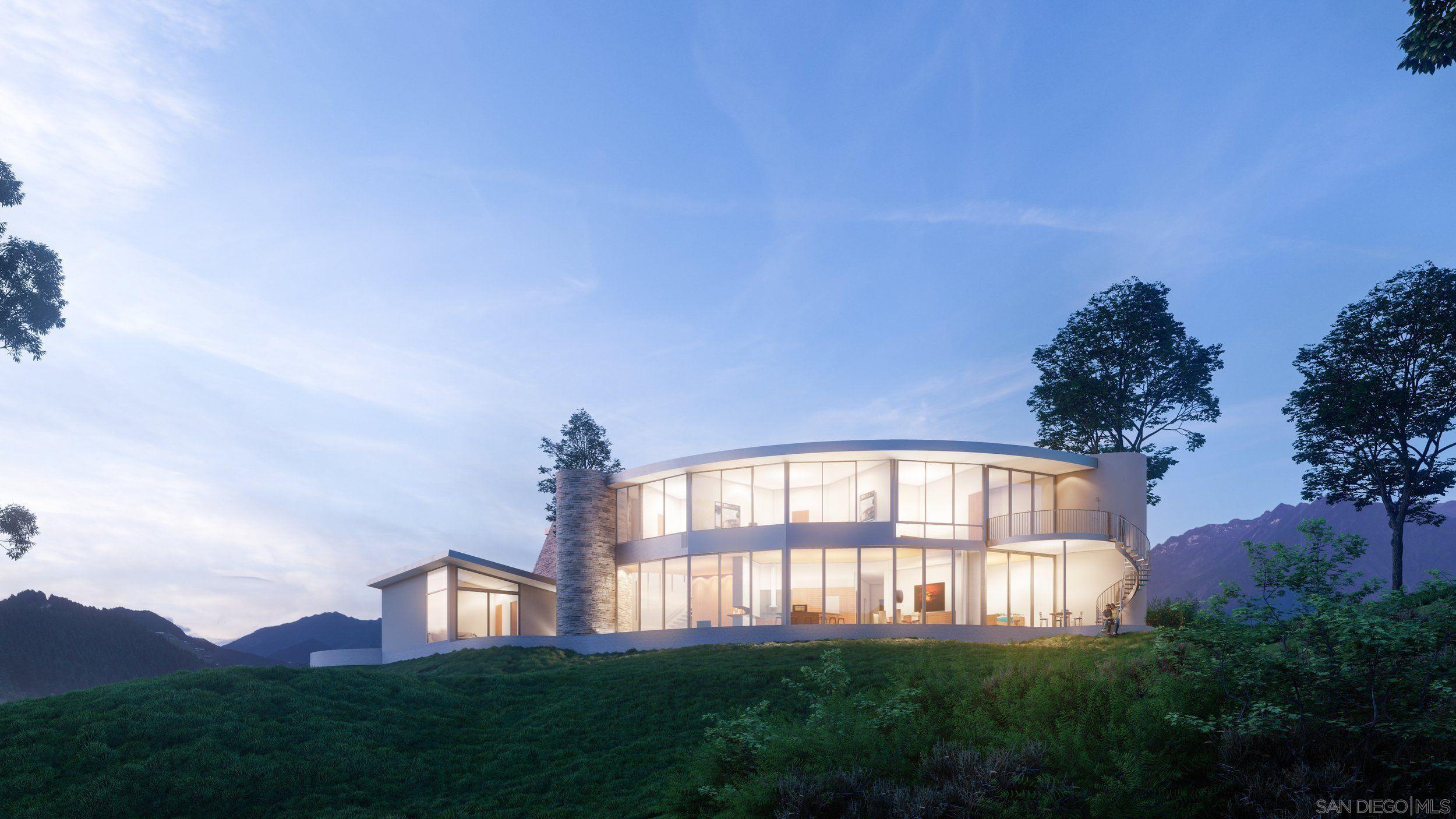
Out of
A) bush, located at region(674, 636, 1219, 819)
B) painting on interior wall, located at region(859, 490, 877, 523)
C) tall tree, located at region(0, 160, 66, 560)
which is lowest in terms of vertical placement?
bush, located at region(674, 636, 1219, 819)

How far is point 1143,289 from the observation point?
33094mm

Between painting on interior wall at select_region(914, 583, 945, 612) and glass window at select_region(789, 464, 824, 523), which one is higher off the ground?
glass window at select_region(789, 464, 824, 523)

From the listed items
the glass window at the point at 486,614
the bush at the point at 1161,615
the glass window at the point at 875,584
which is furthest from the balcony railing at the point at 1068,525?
the glass window at the point at 486,614

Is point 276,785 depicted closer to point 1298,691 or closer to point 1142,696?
point 1142,696

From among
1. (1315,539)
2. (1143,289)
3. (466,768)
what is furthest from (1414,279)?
(466,768)

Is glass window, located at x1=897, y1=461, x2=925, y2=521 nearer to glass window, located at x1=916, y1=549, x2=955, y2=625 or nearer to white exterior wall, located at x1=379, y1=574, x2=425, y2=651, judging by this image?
glass window, located at x1=916, y1=549, x2=955, y2=625

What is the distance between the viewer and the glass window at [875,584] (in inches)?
950

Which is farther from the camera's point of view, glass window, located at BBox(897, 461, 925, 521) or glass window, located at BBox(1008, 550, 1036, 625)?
glass window, located at BBox(1008, 550, 1036, 625)

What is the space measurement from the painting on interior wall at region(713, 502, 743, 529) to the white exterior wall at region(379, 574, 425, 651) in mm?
10298

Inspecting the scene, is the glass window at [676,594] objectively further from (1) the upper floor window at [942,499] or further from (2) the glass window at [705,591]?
(1) the upper floor window at [942,499]

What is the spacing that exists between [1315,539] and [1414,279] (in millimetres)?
24214

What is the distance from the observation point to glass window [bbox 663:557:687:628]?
2578 cm

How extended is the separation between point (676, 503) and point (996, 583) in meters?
9.08

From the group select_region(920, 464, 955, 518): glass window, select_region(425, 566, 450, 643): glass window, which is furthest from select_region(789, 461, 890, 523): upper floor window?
select_region(425, 566, 450, 643): glass window
